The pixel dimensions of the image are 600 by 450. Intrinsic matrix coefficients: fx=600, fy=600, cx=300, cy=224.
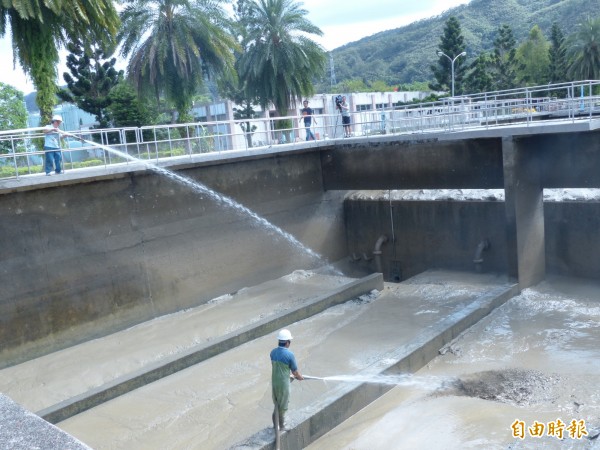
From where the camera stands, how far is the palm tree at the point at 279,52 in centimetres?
2573

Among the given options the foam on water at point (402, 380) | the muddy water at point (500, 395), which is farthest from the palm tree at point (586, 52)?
the foam on water at point (402, 380)

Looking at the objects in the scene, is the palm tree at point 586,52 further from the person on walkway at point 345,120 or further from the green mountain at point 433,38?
the green mountain at point 433,38

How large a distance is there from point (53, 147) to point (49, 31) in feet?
13.6

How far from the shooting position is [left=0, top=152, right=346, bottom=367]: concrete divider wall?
44.7ft

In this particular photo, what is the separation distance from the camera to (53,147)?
14.0m

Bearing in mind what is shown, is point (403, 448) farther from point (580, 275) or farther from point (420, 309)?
point (580, 275)

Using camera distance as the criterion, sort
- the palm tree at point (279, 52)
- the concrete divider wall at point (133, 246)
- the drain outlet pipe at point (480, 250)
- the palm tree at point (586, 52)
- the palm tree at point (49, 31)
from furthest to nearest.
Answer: the palm tree at point (586, 52) → the palm tree at point (279, 52) → the drain outlet pipe at point (480, 250) → the palm tree at point (49, 31) → the concrete divider wall at point (133, 246)

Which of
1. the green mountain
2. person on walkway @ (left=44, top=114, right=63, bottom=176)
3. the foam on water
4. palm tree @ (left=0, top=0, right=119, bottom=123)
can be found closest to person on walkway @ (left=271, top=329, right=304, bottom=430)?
the foam on water

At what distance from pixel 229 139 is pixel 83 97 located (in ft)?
60.4

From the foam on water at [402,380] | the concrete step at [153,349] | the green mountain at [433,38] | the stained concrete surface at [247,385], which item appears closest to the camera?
the stained concrete surface at [247,385]

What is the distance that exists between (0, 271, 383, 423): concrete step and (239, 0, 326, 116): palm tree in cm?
1111

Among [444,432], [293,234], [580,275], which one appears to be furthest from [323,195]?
[444,432]

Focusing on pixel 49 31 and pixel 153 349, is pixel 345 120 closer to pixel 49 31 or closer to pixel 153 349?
pixel 49 31

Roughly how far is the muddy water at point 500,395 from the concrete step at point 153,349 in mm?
4069
